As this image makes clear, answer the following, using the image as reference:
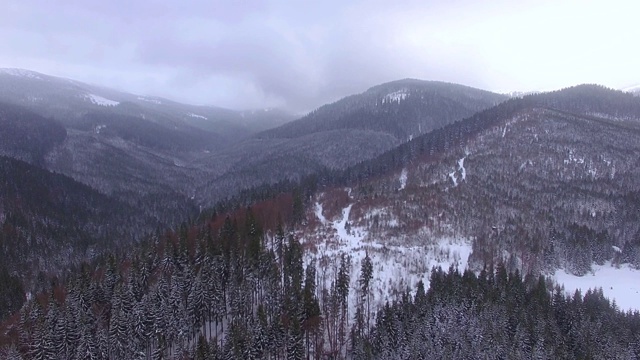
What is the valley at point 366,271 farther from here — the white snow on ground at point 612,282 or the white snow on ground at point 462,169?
the white snow on ground at point 462,169

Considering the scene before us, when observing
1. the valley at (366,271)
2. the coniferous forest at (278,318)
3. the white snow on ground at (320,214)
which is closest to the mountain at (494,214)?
the white snow on ground at (320,214)

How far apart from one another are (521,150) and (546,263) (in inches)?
3420

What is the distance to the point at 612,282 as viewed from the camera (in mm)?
109812

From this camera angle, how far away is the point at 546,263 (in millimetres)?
115375

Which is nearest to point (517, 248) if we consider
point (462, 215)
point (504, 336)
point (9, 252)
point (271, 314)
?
point (462, 215)

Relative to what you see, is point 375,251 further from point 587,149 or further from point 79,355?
point 587,149

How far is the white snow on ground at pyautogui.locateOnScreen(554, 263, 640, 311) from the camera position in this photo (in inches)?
3989

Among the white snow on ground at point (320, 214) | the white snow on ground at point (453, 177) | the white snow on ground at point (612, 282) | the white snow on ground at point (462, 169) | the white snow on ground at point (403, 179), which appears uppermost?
the white snow on ground at point (462, 169)

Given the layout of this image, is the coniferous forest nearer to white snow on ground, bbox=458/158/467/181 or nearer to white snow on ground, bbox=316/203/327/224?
white snow on ground, bbox=316/203/327/224

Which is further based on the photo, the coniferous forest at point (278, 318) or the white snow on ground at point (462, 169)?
the white snow on ground at point (462, 169)

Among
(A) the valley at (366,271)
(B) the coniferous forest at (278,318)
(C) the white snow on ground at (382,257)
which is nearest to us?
(B) the coniferous forest at (278,318)

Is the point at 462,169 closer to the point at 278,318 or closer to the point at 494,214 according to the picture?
the point at 494,214

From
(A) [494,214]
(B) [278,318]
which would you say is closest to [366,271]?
(B) [278,318]

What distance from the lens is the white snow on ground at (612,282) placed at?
332 feet
